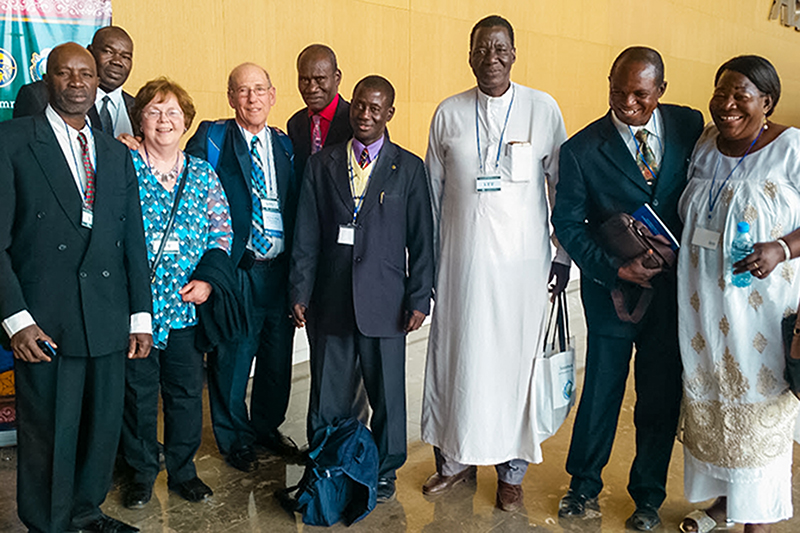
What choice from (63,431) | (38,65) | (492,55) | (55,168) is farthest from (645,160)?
(38,65)

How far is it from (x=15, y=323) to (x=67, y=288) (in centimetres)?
20

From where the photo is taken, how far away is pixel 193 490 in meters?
3.21

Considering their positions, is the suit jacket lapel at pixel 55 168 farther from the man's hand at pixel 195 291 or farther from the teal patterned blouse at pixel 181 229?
the man's hand at pixel 195 291

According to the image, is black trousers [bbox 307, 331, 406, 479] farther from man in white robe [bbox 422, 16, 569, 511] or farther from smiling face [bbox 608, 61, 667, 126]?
smiling face [bbox 608, 61, 667, 126]

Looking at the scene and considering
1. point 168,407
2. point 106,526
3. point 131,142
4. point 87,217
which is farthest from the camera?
point 168,407

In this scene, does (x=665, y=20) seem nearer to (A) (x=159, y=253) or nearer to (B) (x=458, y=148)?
(B) (x=458, y=148)

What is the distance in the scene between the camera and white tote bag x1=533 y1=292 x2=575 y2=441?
3.13m

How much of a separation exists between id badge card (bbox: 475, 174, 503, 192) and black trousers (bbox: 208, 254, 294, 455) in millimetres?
1000

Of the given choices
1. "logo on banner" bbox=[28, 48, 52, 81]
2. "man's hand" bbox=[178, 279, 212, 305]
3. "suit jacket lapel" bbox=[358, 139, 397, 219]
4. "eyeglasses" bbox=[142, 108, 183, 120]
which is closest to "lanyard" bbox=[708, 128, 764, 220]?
"suit jacket lapel" bbox=[358, 139, 397, 219]

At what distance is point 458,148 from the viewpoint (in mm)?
3074

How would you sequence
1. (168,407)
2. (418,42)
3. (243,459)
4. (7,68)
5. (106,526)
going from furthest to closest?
(418,42) → (7,68) → (243,459) → (168,407) → (106,526)

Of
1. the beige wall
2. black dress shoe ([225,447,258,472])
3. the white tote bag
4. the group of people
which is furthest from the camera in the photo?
the beige wall

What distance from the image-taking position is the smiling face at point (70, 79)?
97.2 inches

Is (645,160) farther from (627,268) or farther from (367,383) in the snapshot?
(367,383)
